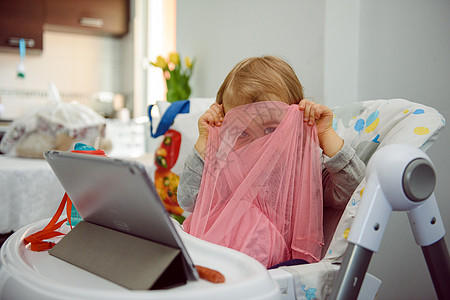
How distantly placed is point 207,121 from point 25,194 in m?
0.85

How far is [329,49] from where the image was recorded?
1.33m

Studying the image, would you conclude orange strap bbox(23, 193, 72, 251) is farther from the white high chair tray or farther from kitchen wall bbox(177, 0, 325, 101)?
kitchen wall bbox(177, 0, 325, 101)

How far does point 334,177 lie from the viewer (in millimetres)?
840

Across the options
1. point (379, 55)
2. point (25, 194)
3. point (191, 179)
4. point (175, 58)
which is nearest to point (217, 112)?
point (191, 179)

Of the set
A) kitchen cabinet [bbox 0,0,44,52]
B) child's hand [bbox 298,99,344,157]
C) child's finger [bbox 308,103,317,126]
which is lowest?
child's hand [bbox 298,99,344,157]

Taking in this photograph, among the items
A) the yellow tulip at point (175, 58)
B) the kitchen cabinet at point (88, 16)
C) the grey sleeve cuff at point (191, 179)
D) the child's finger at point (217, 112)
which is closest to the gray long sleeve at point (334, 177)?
the grey sleeve cuff at point (191, 179)

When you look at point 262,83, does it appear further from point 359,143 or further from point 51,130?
point 51,130

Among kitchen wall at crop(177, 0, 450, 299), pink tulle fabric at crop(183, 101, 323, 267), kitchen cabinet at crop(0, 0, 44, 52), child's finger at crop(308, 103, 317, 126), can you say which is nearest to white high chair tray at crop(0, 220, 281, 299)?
pink tulle fabric at crop(183, 101, 323, 267)

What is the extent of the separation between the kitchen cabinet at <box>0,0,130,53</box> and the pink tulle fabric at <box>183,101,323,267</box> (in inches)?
131

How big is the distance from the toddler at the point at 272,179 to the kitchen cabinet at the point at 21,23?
329cm

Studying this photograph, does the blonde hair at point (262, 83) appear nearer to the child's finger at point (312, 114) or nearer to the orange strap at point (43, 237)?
the child's finger at point (312, 114)

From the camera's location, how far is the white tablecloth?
136cm

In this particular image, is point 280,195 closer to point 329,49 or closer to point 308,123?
point 308,123

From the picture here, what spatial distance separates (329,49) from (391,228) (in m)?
0.61
